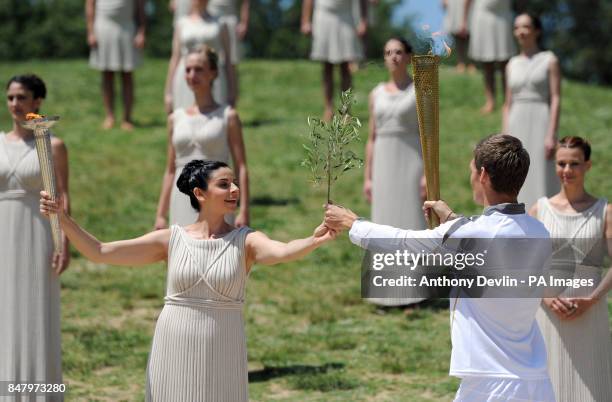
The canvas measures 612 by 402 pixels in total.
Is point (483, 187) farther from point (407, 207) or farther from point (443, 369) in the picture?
point (407, 207)

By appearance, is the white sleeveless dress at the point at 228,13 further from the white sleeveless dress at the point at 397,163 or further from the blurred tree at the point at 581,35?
the blurred tree at the point at 581,35

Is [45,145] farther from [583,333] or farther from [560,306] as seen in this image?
[583,333]

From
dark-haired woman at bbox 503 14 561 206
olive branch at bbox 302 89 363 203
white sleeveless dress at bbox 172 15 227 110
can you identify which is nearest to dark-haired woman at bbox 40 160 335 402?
olive branch at bbox 302 89 363 203

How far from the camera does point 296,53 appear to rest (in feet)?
162

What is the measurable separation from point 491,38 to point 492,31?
0.12 metres

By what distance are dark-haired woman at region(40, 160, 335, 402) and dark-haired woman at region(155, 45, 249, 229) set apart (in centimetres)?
279

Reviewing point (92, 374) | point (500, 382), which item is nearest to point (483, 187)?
point (500, 382)

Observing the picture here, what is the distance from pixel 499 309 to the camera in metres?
5.03

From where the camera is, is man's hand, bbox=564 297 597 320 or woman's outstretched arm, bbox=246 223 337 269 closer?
woman's outstretched arm, bbox=246 223 337 269

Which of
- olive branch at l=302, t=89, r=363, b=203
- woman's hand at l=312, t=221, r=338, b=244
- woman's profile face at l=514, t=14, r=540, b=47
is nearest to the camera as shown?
olive branch at l=302, t=89, r=363, b=203

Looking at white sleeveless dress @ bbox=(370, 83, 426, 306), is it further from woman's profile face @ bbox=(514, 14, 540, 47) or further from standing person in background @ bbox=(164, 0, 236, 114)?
standing person in background @ bbox=(164, 0, 236, 114)

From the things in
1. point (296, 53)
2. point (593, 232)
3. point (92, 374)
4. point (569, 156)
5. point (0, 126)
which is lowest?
point (92, 374)

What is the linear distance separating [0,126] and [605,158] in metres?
9.44

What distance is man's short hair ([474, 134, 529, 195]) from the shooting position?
5043mm
